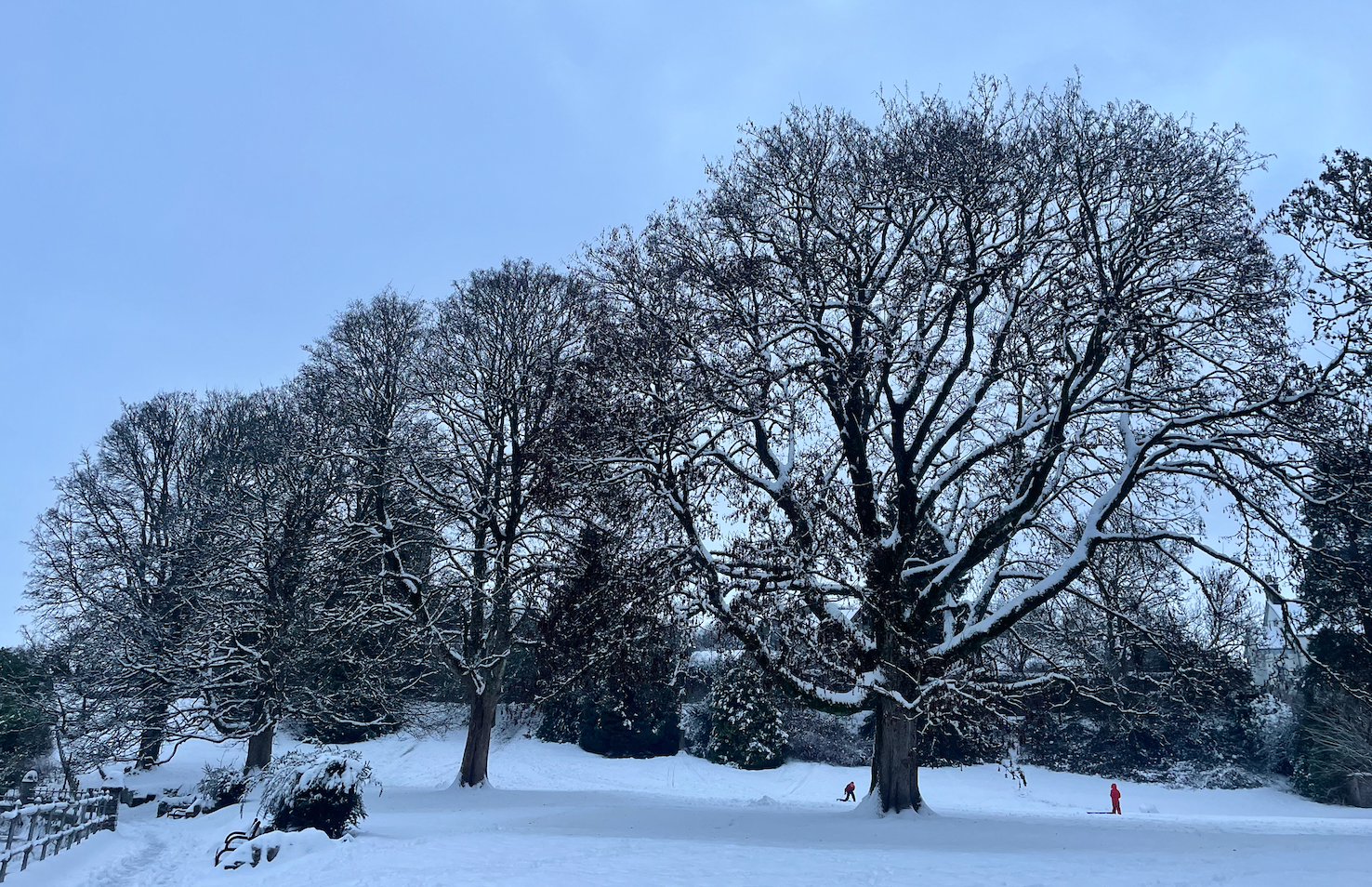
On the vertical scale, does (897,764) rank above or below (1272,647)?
below

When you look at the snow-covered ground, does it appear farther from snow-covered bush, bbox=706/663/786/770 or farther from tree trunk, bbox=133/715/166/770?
snow-covered bush, bbox=706/663/786/770

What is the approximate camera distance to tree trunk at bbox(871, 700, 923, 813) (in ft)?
45.3

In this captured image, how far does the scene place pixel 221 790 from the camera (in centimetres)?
1872

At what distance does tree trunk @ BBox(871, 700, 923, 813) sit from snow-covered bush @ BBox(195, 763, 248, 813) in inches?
547

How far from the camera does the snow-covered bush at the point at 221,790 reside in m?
18.6

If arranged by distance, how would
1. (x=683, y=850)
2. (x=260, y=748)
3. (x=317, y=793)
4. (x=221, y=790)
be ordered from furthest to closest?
(x=260, y=748) < (x=221, y=790) < (x=317, y=793) < (x=683, y=850)

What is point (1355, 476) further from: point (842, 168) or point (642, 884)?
point (642, 884)

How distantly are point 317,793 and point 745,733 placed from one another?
25.9 meters

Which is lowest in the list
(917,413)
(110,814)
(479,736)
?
(110,814)

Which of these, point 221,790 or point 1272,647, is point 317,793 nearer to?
point 221,790

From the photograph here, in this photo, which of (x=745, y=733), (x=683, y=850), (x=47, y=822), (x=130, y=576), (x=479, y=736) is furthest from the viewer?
(x=745, y=733)

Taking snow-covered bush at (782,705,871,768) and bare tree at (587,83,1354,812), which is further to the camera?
snow-covered bush at (782,705,871,768)

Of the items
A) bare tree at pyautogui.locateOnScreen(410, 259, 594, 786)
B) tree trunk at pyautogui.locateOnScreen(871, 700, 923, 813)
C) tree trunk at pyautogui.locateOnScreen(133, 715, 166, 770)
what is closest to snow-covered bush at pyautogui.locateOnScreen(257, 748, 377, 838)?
bare tree at pyautogui.locateOnScreen(410, 259, 594, 786)

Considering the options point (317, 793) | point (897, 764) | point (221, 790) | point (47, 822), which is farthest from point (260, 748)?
point (897, 764)
